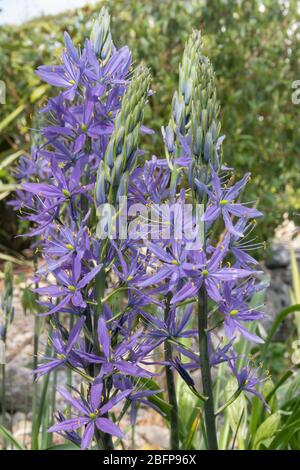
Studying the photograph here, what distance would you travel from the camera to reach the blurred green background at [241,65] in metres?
4.94

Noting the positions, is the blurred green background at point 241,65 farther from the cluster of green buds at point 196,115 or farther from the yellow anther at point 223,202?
the yellow anther at point 223,202

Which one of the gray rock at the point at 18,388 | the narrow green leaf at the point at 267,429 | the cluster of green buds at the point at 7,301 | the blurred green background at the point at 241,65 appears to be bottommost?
the narrow green leaf at the point at 267,429

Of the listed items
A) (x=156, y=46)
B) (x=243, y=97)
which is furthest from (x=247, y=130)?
(x=156, y=46)

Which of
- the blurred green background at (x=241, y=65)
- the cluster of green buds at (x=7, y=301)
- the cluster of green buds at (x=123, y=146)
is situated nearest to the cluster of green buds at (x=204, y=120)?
the cluster of green buds at (x=123, y=146)

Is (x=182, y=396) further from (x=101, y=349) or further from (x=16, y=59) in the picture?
(x=16, y=59)

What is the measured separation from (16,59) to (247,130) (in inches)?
91.7

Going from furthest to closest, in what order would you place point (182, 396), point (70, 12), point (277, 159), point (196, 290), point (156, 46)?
1. point (70, 12)
2. point (277, 159)
3. point (156, 46)
4. point (182, 396)
5. point (196, 290)

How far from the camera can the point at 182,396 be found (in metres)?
2.34

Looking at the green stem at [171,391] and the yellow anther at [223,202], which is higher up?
the yellow anther at [223,202]

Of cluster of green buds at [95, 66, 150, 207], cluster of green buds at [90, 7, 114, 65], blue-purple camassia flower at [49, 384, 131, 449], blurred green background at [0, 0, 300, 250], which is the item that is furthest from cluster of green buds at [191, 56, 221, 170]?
blurred green background at [0, 0, 300, 250]

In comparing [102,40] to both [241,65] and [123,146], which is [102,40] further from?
[241,65]

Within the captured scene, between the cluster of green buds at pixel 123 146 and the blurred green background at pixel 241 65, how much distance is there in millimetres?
3373

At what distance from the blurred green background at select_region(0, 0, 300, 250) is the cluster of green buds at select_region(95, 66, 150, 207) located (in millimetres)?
3373

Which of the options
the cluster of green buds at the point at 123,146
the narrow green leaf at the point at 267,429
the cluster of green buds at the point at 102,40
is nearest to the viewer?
the cluster of green buds at the point at 123,146
